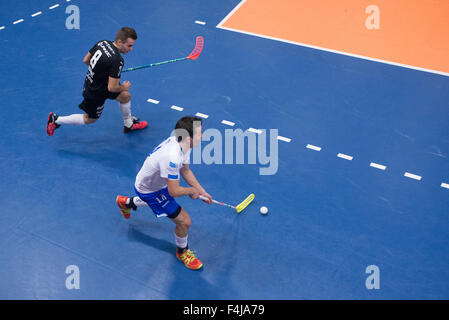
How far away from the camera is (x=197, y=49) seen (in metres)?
8.48

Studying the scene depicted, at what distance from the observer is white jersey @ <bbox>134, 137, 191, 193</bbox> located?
4934 millimetres

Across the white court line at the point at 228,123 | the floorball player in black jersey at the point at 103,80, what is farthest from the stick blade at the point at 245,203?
the floorball player in black jersey at the point at 103,80

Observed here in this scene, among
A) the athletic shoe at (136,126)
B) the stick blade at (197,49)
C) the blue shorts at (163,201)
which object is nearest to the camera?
the blue shorts at (163,201)

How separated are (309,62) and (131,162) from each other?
3.90 metres

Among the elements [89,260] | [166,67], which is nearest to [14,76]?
[166,67]

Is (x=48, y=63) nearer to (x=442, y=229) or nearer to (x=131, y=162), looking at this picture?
(x=131, y=162)

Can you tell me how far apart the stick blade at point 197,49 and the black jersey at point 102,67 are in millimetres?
1703

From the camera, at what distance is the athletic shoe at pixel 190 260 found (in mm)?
5531

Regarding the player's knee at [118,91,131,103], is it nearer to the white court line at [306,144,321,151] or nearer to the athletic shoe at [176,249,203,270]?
the athletic shoe at [176,249,203,270]

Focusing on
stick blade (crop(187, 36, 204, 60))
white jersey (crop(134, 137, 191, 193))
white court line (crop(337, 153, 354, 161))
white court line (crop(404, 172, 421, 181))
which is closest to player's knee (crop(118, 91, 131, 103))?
stick blade (crop(187, 36, 204, 60))

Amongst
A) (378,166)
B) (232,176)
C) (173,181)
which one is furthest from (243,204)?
(378,166)

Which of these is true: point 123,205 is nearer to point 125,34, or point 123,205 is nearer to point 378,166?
point 125,34

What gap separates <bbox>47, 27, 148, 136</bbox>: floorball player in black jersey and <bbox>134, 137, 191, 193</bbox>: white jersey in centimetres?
185

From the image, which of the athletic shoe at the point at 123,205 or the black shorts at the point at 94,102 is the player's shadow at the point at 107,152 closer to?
the black shorts at the point at 94,102
